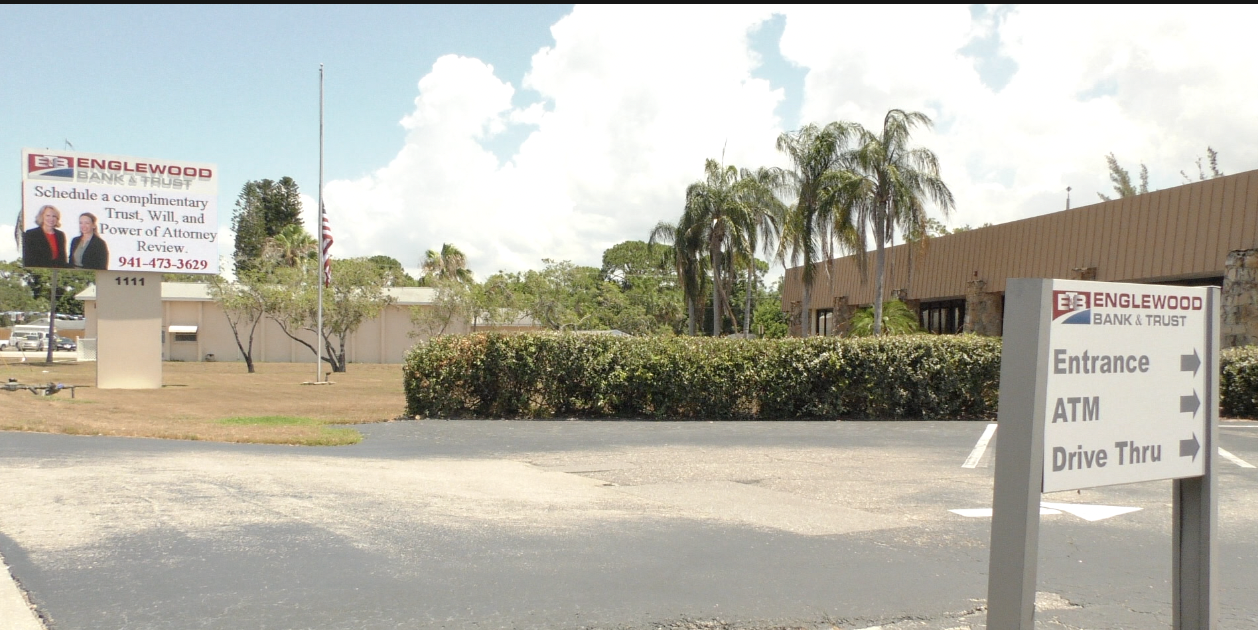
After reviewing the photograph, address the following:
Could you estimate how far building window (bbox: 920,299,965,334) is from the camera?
32194 mm

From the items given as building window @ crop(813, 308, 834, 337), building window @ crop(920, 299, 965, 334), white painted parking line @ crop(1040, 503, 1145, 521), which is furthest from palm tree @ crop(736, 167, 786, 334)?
white painted parking line @ crop(1040, 503, 1145, 521)

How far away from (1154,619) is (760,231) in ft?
120

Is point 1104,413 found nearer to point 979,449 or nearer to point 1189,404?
point 1189,404

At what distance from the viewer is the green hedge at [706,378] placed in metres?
17.9

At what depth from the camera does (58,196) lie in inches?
1121

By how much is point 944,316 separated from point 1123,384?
3078 centimetres

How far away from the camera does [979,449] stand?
1318 cm

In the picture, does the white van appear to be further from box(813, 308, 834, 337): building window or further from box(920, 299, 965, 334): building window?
box(920, 299, 965, 334): building window

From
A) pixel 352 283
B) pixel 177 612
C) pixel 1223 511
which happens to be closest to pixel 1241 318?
pixel 1223 511

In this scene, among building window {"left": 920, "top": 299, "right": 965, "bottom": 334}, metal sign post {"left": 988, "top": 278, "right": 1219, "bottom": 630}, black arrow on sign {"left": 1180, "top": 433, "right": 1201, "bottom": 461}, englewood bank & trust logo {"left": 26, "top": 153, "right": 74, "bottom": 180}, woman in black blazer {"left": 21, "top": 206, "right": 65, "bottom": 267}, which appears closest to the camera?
metal sign post {"left": 988, "top": 278, "right": 1219, "bottom": 630}

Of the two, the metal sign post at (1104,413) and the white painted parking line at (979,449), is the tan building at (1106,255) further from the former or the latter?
the metal sign post at (1104,413)

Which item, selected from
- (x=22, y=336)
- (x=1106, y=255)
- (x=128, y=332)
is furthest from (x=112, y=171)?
(x=22, y=336)

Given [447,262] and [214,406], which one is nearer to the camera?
[214,406]

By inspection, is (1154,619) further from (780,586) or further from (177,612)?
(177,612)
